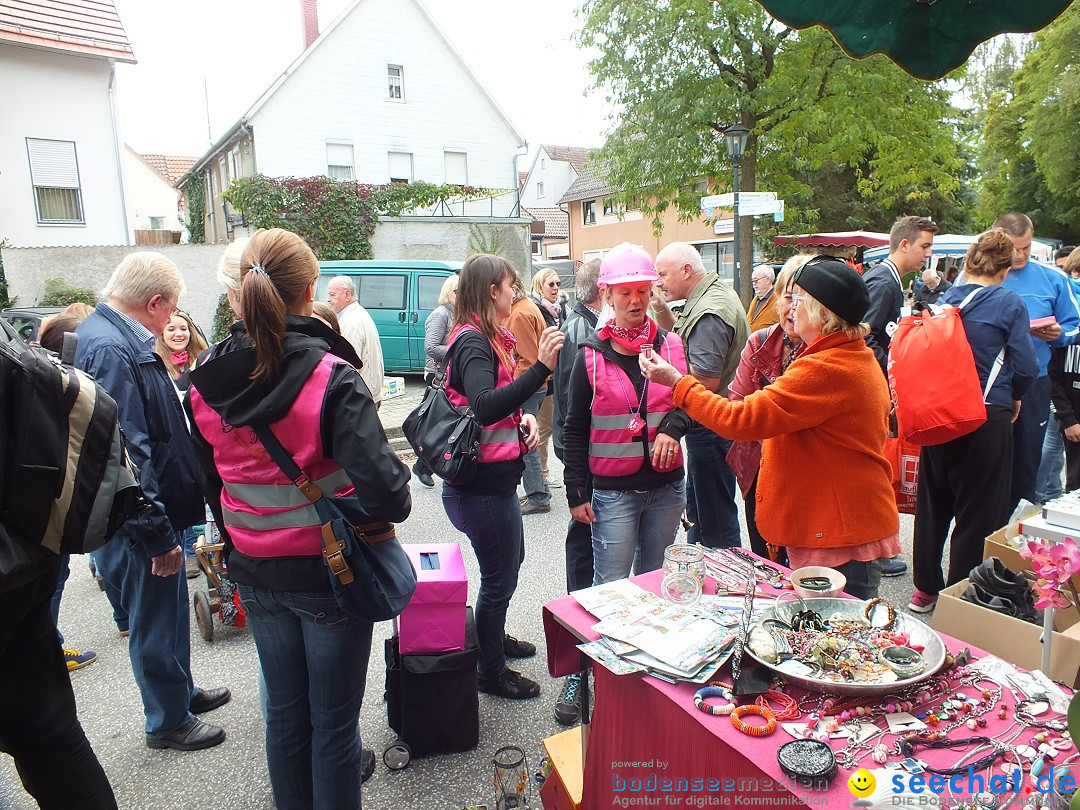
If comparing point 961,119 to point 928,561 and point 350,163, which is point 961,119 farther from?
point 928,561

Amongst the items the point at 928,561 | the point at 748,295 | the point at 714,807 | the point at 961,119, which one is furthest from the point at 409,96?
the point at 714,807

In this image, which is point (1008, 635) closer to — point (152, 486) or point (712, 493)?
point (712, 493)

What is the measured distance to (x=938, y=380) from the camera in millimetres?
3471

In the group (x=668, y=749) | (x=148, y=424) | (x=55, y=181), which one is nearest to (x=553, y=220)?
(x=55, y=181)

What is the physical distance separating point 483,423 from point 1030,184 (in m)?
32.2

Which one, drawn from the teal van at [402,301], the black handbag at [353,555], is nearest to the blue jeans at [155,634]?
the black handbag at [353,555]

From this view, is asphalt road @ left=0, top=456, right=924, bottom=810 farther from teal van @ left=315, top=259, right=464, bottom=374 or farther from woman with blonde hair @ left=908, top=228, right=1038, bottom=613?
teal van @ left=315, top=259, right=464, bottom=374

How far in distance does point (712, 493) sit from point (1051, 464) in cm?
312

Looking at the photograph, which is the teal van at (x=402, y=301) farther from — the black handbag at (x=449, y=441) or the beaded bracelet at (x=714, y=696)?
the beaded bracelet at (x=714, y=696)

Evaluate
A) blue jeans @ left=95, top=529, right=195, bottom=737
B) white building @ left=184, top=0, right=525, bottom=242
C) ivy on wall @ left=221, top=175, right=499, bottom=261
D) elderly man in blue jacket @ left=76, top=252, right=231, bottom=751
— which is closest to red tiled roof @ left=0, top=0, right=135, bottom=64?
ivy on wall @ left=221, top=175, right=499, bottom=261

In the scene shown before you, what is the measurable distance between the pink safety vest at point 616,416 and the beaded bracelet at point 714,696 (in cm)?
121

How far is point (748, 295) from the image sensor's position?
52.1ft

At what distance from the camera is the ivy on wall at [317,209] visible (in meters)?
16.8

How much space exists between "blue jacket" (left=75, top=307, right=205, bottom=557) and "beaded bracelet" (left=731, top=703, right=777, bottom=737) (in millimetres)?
2024
